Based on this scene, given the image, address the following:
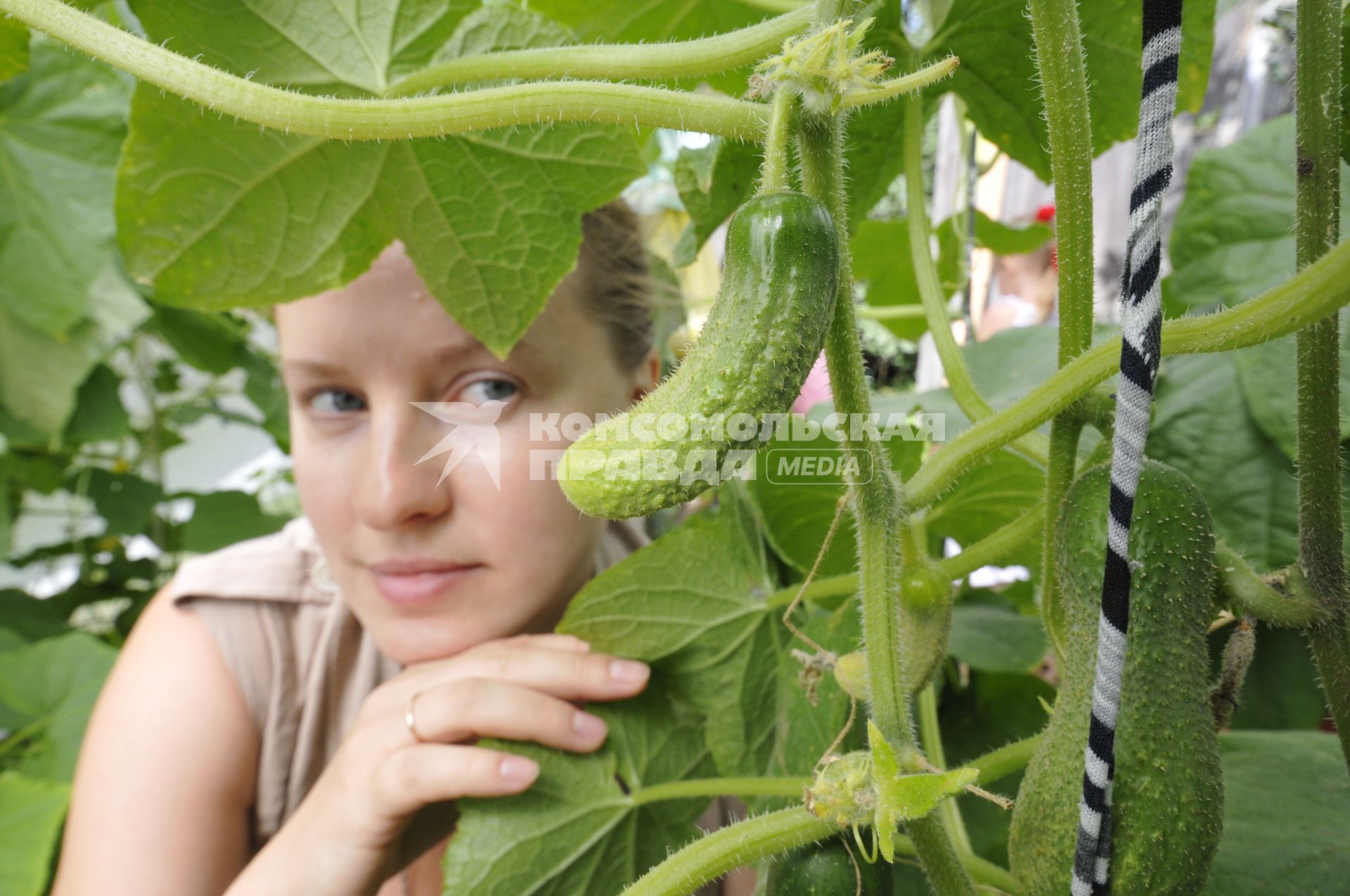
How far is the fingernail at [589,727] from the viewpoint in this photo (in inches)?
30.0

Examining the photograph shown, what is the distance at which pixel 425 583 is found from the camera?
35.4 inches

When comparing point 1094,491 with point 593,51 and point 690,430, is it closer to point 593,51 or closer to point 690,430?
point 690,430

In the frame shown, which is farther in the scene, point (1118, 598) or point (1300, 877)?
point (1300, 877)

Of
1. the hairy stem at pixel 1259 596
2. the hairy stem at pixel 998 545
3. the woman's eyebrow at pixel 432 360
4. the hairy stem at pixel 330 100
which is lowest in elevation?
the hairy stem at pixel 1259 596

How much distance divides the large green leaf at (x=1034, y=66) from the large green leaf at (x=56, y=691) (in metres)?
1.50

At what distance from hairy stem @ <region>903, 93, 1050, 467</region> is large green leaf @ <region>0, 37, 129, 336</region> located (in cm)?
128

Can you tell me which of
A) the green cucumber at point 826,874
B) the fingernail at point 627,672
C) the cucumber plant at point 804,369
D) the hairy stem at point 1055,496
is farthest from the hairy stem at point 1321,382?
the fingernail at point 627,672

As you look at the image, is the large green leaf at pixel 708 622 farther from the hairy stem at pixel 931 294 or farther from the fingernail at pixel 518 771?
the hairy stem at pixel 931 294

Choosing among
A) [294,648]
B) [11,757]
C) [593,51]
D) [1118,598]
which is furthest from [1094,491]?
[11,757]

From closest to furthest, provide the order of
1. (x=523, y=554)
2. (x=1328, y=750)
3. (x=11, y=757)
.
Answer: (x=1328, y=750) → (x=523, y=554) → (x=11, y=757)

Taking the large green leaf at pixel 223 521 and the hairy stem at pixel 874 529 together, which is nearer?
the hairy stem at pixel 874 529

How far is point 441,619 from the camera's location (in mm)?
917

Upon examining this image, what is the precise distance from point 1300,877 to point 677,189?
62 cm

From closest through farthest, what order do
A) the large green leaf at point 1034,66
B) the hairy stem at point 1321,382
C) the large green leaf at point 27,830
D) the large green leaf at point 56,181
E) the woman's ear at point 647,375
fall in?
1. the hairy stem at point 1321,382
2. the large green leaf at point 1034,66
3. the large green leaf at point 27,830
4. the woman's ear at point 647,375
5. the large green leaf at point 56,181
